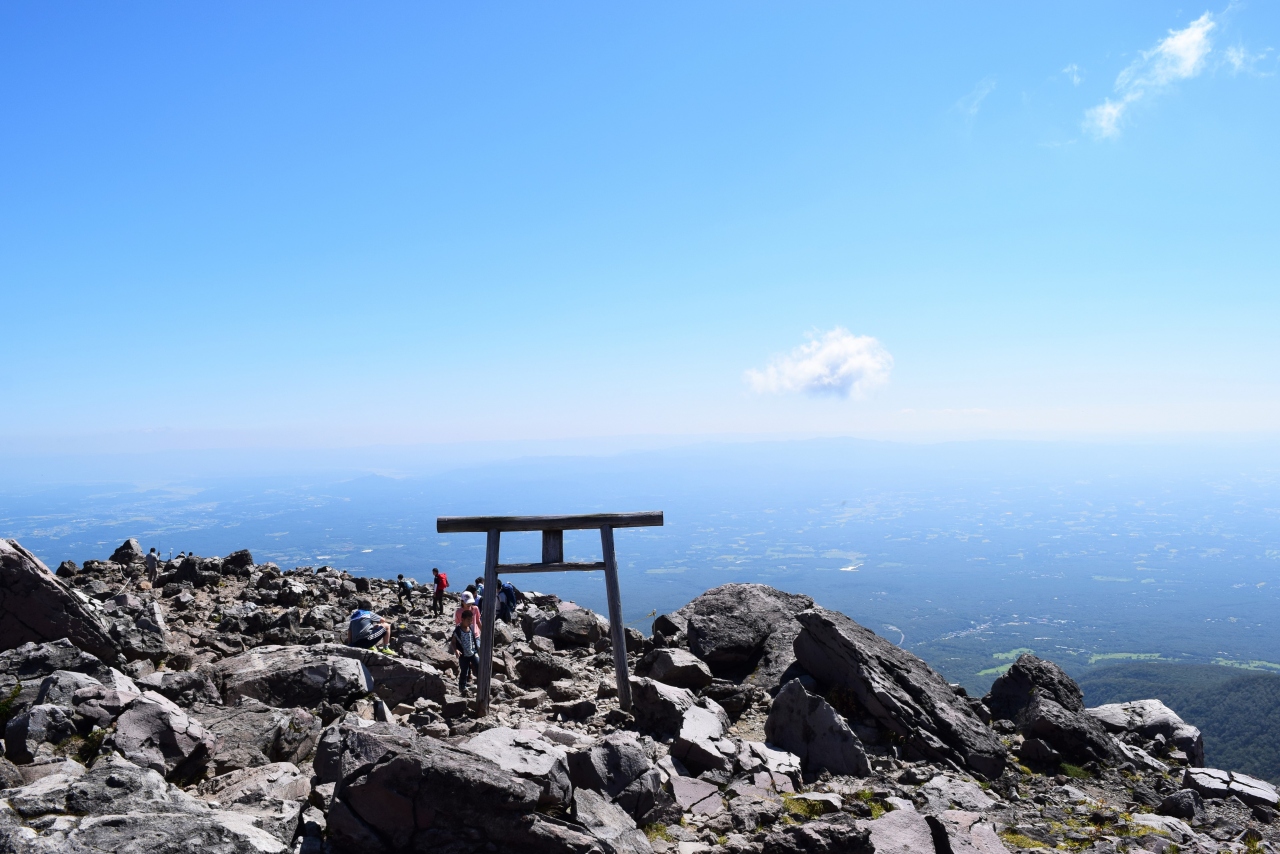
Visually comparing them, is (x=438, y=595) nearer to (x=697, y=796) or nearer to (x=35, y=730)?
(x=35, y=730)

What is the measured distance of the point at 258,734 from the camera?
9711 millimetres

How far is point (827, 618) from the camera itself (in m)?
14.4

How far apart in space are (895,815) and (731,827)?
2124 millimetres

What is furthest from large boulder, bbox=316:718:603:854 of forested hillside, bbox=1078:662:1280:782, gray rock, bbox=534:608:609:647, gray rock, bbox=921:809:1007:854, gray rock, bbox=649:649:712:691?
forested hillside, bbox=1078:662:1280:782

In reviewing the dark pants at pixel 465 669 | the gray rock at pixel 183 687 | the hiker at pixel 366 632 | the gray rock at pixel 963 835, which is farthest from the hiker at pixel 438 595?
the gray rock at pixel 963 835

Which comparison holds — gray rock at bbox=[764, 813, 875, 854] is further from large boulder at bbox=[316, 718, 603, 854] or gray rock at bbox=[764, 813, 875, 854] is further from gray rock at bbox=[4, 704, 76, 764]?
gray rock at bbox=[4, 704, 76, 764]

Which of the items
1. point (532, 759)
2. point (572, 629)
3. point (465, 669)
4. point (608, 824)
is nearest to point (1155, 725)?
point (572, 629)

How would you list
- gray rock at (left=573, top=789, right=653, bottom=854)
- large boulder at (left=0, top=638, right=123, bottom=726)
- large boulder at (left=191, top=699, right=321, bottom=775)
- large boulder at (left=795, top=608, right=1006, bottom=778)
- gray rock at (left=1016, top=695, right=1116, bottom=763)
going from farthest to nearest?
gray rock at (left=1016, top=695, right=1116, bottom=763) < large boulder at (left=795, top=608, right=1006, bottom=778) < large boulder at (left=0, top=638, right=123, bottom=726) < large boulder at (left=191, top=699, right=321, bottom=775) < gray rock at (left=573, top=789, right=653, bottom=854)

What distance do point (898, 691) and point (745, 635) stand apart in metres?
3.99

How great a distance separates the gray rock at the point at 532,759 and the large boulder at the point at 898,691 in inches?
283

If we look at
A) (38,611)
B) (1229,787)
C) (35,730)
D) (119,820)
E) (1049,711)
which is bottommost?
(1229,787)

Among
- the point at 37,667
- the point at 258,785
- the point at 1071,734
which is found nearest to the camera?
the point at 258,785

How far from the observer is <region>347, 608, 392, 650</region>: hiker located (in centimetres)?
1458

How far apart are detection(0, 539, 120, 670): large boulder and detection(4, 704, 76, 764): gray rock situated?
4217 mm
